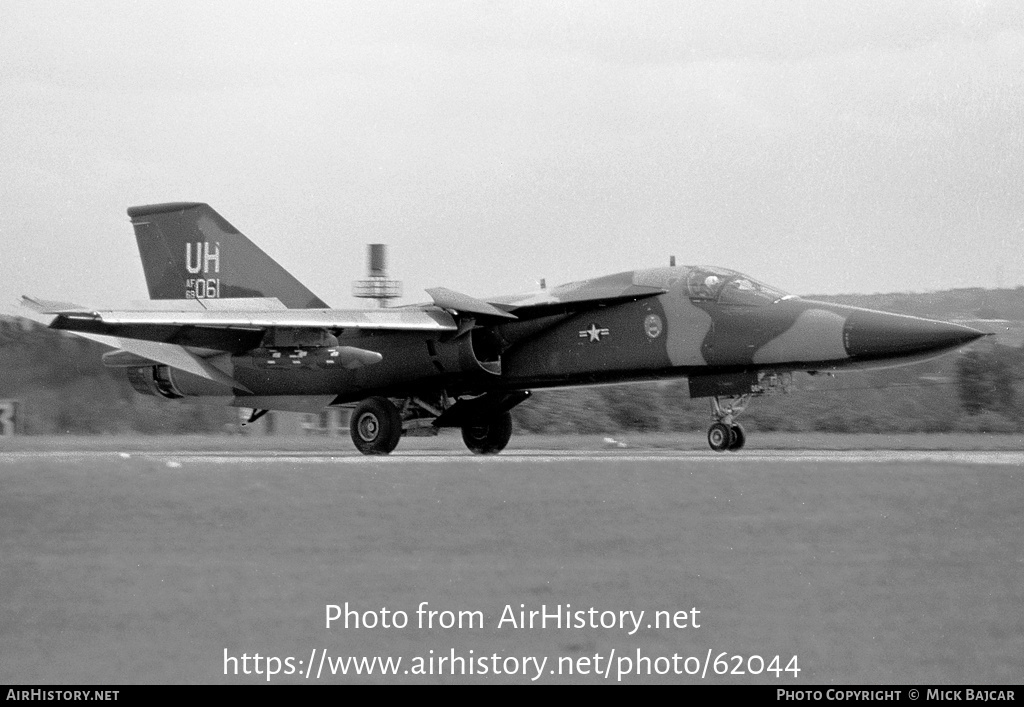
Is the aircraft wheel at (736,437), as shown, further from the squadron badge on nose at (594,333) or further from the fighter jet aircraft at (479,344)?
the squadron badge on nose at (594,333)

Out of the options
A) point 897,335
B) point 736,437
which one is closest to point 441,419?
point 736,437

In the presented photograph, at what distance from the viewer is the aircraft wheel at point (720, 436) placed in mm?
15055

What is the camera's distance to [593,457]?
13.8 metres

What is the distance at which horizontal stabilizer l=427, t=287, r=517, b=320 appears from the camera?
15.5 metres

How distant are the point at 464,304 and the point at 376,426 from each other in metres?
1.97

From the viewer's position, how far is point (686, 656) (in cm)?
525

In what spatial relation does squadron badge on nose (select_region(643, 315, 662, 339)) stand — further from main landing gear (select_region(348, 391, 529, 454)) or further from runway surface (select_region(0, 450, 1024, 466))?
main landing gear (select_region(348, 391, 529, 454))

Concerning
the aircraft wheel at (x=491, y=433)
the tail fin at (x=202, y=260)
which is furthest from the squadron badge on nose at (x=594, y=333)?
the tail fin at (x=202, y=260)

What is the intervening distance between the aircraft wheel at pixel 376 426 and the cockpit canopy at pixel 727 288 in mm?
4123

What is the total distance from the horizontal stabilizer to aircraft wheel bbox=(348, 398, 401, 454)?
1.57m

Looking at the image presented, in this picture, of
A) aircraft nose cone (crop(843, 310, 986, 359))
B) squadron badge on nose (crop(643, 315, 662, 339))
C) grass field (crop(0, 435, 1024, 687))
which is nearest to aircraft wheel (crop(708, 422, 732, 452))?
squadron badge on nose (crop(643, 315, 662, 339))

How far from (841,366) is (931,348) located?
1049 millimetres
